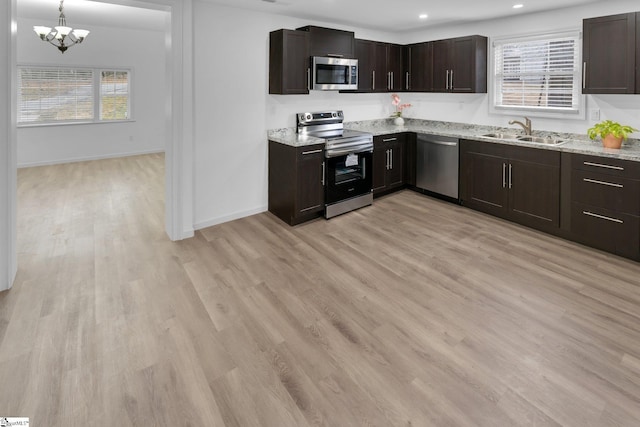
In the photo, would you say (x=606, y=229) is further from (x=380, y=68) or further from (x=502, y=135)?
(x=380, y=68)

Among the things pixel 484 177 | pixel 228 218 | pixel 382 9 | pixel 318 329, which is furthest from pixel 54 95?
pixel 484 177

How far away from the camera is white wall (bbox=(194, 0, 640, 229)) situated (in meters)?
4.19

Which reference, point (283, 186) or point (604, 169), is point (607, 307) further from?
point (283, 186)

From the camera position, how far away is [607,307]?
2.79m

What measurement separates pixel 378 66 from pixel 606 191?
136 inches

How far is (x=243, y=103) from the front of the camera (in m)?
4.63

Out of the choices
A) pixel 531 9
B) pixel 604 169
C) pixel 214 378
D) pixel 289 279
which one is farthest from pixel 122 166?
pixel 604 169

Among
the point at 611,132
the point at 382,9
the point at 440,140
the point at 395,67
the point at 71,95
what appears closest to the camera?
the point at 611,132

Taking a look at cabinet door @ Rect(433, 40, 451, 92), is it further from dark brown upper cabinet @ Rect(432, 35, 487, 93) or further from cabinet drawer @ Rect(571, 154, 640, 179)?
cabinet drawer @ Rect(571, 154, 640, 179)

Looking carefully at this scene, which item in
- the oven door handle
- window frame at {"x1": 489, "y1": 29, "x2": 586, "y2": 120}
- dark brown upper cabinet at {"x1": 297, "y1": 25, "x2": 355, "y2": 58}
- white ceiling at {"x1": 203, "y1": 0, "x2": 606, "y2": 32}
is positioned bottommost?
the oven door handle

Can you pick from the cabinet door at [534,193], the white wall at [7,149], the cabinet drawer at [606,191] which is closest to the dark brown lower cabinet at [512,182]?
the cabinet door at [534,193]

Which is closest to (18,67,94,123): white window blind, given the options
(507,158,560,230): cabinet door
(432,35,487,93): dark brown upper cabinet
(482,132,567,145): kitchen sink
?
(432,35,487,93): dark brown upper cabinet

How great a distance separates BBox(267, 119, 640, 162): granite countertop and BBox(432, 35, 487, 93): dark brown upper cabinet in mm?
606

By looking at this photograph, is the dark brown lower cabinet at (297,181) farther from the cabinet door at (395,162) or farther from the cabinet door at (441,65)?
the cabinet door at (441,65)
